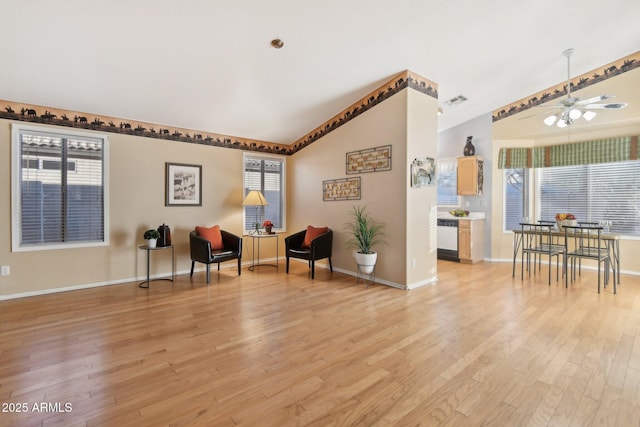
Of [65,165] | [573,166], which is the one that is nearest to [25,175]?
[65,165]

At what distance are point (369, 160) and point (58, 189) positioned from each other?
178 inches

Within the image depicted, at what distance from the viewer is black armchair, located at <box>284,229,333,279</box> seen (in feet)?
16.0

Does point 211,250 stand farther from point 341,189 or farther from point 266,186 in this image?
point 341,189

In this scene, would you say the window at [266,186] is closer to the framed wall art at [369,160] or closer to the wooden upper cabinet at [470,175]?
the framed wall art at [369,160]

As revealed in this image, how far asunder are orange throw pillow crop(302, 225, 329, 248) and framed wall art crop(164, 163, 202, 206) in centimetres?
200

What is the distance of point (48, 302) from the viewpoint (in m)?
3.73

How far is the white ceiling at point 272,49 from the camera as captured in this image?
9.00ft

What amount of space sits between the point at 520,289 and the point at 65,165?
6.69 meters

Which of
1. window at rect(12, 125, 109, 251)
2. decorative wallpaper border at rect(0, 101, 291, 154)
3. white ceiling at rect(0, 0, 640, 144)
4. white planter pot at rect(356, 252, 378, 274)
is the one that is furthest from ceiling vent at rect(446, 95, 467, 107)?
window at rect(12, 125, 109, 251)

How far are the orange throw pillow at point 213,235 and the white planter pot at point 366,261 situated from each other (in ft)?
7.96

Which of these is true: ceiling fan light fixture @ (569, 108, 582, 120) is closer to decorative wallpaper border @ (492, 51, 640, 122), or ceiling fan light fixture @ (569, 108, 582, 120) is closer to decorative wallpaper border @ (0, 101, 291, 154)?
decorative wallpaper border @ (492, 51, 640, 122)

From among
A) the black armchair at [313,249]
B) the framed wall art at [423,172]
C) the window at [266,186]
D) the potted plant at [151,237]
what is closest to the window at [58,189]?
the potted plant at [151,237]

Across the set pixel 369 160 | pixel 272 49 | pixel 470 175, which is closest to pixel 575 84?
pixel 470 175

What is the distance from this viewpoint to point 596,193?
17.5 feet
